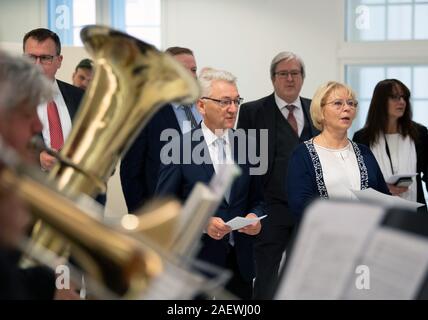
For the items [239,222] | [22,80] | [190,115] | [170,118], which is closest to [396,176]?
[190,115]

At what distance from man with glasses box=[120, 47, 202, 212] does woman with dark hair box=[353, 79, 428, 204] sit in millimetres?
1172

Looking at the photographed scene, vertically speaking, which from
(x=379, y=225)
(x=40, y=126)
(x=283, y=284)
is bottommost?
(x=283, y=284)

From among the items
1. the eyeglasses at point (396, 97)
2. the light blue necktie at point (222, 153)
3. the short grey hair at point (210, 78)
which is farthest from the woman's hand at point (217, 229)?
the eyeglasses at point (396, 97)

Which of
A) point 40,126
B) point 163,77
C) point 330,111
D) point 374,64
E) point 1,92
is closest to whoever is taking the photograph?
point 1,92

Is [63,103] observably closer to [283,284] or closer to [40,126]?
[40,126]

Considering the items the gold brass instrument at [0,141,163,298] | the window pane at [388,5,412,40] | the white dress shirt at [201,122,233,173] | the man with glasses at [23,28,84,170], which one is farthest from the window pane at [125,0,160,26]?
the gold brass instrument at [0,141,163,298]

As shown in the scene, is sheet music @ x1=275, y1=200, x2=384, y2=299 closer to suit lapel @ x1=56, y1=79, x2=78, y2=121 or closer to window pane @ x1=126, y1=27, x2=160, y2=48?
suit lapel @ x1=56, y1=79, x2=78, y2=121

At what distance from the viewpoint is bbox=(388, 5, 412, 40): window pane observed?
26.8ft

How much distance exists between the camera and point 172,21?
846 cm

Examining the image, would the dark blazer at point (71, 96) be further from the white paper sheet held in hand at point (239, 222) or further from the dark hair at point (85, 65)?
the dark hair at point (85, 65)

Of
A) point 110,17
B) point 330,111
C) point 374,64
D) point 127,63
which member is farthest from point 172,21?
point 127,63

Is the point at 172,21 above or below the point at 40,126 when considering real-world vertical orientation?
above

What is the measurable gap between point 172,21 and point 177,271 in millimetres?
7294

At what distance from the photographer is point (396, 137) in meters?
5.32
